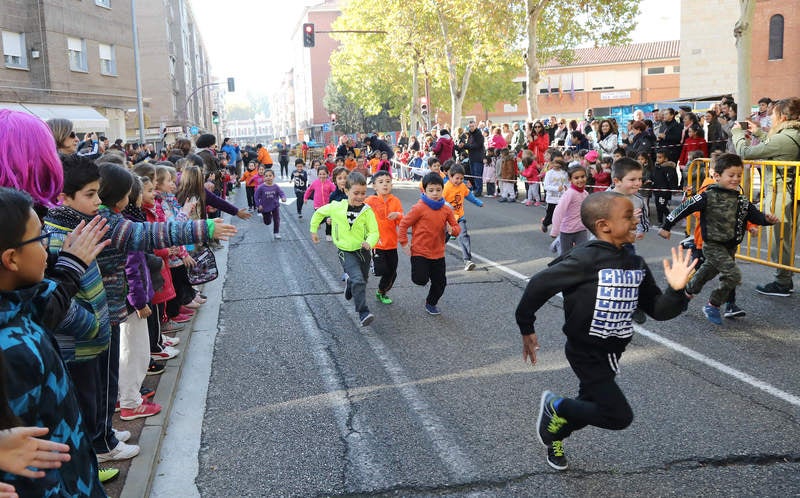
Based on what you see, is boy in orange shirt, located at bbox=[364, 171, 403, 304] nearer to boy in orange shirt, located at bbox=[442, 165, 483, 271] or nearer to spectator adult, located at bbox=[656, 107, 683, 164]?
boy in orange shirt, located at bbox=[442, 165, 483, 271]

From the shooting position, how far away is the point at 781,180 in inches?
337

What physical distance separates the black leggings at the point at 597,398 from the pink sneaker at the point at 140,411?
2760 millimetres

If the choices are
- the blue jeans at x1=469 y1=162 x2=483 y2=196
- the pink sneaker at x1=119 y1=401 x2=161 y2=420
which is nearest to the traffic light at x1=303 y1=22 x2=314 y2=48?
the blue jeans at x1=469 y1=162 x2=483 y2=196

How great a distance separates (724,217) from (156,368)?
5.22 m

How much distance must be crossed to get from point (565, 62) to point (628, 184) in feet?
136

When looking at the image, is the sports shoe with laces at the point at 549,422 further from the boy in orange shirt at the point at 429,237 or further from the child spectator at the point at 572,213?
the child spectator at the point at 572,213

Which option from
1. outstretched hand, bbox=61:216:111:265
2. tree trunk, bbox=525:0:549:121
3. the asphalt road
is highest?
tree trunk, bbox=525:0:549:121

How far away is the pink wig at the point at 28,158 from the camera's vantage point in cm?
354

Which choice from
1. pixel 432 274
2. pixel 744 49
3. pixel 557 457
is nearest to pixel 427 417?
pixel 557 457

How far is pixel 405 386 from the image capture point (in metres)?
5.52

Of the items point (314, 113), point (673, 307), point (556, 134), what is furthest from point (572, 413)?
point (314, 113)

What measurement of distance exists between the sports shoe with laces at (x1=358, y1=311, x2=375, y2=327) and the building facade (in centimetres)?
2118

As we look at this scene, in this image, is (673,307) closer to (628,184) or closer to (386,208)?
(628,184)

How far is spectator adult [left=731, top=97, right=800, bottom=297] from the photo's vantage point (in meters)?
8.17
